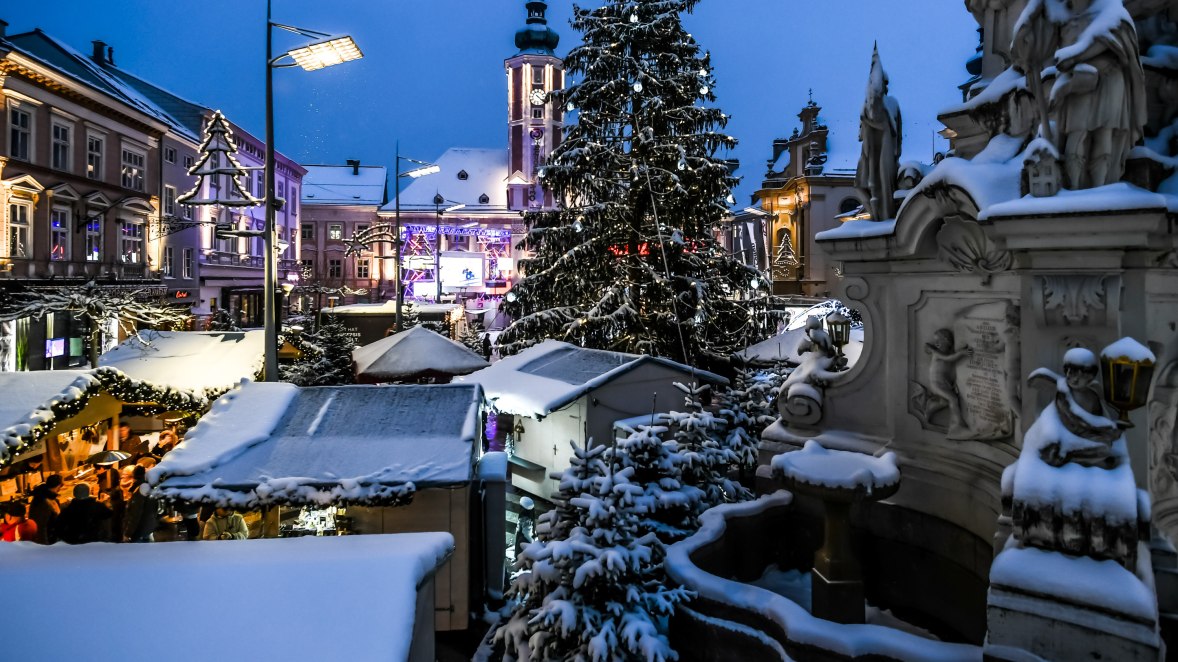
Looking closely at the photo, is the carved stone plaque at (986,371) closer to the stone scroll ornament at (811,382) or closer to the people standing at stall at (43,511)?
the stone scroll ornament at (811,382)

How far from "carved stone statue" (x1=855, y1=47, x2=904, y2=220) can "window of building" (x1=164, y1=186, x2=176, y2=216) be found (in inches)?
1493

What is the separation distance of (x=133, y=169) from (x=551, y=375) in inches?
1172

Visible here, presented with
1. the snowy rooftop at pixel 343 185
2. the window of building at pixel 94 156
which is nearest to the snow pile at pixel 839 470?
the window of building at pixel 94 156

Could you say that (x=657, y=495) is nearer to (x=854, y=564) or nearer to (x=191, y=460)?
(x=854, y=564)

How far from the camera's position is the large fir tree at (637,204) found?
18594 millimetres

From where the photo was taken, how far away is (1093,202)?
5430 millimetres

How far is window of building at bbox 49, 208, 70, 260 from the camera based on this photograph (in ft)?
90.3

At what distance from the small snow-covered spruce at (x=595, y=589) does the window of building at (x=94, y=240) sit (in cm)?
3052

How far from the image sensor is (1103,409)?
504cm

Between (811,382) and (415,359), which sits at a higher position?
(811,382)

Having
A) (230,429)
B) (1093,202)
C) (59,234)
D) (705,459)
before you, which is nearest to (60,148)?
(59,234)

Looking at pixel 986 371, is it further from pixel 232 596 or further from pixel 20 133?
pixel 20 133

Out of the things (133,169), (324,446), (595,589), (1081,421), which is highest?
(133,169)

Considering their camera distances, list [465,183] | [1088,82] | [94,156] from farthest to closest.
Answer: [465,183]
[94,156]
[1088,82]
